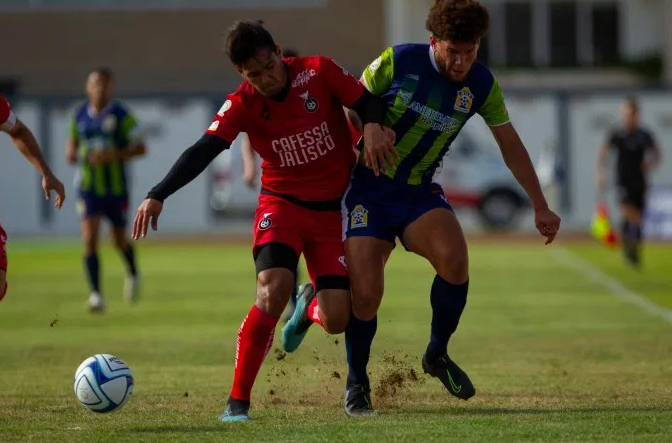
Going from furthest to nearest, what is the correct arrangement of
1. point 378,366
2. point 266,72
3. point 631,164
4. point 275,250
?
point 631,164 → point 378,366 → point 275,250 → point 266,72

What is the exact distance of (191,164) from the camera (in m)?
7.58

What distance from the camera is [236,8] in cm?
4381

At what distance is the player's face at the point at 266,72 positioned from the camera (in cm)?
740

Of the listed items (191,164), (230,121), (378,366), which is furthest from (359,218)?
(378,366)

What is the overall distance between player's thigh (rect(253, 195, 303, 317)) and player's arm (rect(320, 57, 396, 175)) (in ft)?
1.88

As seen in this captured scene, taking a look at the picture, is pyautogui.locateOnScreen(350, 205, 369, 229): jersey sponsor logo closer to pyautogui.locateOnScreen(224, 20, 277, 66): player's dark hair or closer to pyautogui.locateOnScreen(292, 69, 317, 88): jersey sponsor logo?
pyautogui.locateOnScreen(292, 69, 317, 88): jersey sponsor logo

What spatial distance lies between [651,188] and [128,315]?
58.9 ft

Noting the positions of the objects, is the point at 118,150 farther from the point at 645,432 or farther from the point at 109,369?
the point at 645,432

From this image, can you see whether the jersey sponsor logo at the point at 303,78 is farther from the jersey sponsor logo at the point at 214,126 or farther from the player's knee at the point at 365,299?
the player's knee at the point at 365,299

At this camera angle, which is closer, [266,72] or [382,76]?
[266,72]

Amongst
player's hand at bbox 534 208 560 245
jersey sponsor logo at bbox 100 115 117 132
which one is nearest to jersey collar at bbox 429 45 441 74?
player's hand at bbox 534 208 560 245

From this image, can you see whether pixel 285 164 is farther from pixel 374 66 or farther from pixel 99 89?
pixel 99 89

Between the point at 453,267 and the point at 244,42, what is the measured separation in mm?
1807

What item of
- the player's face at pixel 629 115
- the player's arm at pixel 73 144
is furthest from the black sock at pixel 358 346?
the player's face at pixel 629 115
